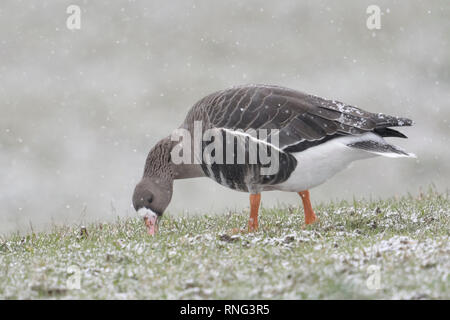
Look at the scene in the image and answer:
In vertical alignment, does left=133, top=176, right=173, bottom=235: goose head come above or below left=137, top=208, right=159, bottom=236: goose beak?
above

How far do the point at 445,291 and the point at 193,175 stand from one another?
17.4 ft

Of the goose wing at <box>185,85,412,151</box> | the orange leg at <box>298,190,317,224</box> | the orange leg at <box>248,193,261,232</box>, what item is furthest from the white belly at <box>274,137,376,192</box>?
the orange leg at <box>298,190,317,224</box>

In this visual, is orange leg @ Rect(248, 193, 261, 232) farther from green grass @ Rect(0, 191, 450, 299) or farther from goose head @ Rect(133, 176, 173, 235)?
goose head @ Rect(133, 176, 173, 235)

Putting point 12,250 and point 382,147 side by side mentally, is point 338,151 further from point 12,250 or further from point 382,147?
point 12,250

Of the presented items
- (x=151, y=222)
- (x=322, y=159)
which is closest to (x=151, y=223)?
(x=151, y=222)

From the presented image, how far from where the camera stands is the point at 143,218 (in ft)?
31.0

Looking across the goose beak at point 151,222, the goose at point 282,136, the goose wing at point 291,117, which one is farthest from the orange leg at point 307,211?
the goose beak at point 151,222

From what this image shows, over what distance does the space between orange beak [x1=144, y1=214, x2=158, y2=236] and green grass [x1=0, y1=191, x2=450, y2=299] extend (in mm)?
218

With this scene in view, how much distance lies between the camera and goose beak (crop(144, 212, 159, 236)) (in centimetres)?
905

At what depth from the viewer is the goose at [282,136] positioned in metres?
8.21

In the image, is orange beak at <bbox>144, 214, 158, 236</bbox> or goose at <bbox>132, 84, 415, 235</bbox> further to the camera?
orange beak at <bbox>144, 214, 158, 236</bbox>

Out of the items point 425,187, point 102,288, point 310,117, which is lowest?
point 102,288

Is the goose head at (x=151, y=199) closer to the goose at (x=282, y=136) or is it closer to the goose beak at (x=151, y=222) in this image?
the goose beak at (x=151, y=222)

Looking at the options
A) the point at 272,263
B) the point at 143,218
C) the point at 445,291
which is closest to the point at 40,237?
the point at 143,218
